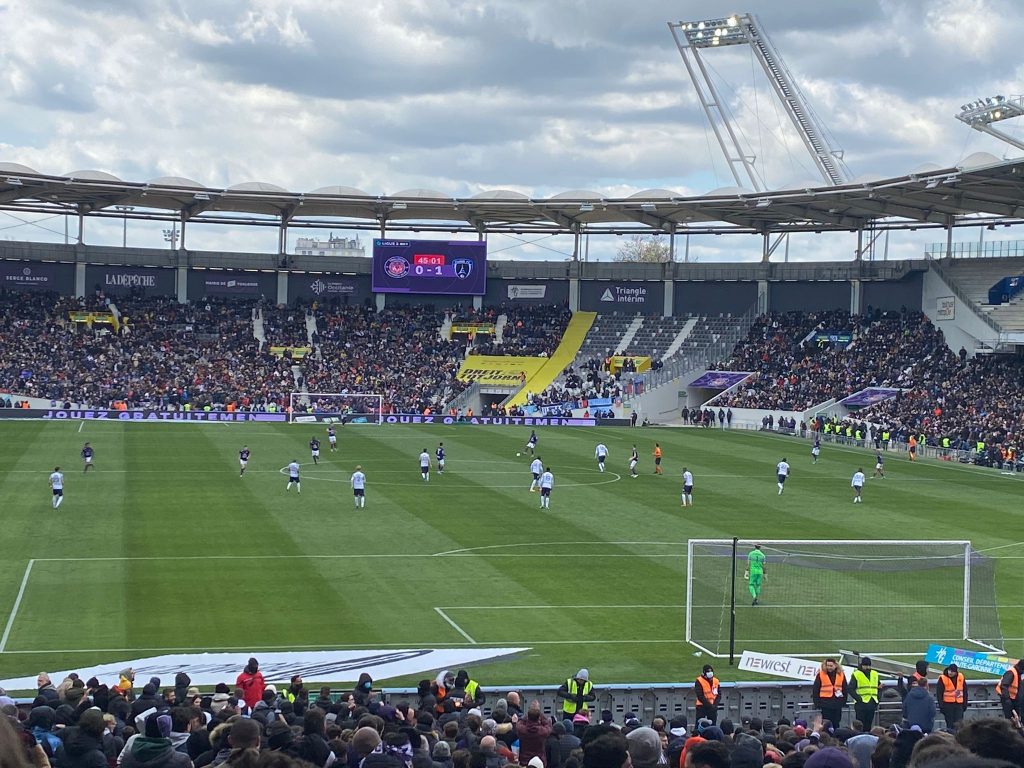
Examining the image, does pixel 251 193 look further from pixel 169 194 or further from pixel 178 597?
pixel 178 597

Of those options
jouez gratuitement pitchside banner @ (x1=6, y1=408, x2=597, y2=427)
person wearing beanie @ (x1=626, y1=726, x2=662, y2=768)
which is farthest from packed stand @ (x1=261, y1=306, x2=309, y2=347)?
person wearing beanie @ (x1=626, y1=726, x2=662, y2=768)

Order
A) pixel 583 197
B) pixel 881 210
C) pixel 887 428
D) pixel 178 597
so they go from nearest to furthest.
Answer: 1. pixel 178 597
2. pixel 887 428
3. pixel 881 210
4. pixel 583 197

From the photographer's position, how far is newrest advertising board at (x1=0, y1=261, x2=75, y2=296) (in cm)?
8962

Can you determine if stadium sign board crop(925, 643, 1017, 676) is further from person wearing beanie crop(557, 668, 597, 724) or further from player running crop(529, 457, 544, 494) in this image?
player running crop(529, 457, 544, 494)

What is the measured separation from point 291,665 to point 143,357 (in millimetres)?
67638

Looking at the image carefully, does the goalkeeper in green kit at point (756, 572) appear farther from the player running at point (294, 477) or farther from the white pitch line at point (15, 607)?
the player running at point (294, 477)

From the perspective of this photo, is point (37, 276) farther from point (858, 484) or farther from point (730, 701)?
point (730, 701)

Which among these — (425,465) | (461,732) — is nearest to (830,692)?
(461,732)

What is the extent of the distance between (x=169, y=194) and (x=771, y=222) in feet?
138

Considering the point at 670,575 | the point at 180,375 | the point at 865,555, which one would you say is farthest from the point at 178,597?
the point at 180,375

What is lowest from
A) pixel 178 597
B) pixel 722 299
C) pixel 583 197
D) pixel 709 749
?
pixel 178 597

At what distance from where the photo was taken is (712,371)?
87188mm

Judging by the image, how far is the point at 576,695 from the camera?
16797 millimetres

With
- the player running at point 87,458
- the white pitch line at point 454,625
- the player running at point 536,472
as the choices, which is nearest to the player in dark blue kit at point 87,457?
the player running at point 87,458
